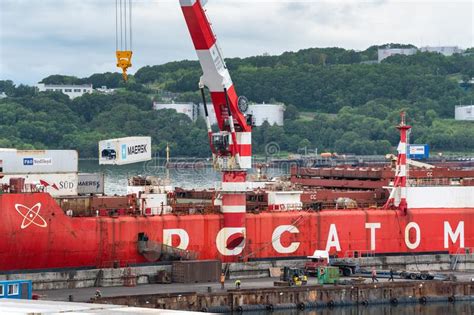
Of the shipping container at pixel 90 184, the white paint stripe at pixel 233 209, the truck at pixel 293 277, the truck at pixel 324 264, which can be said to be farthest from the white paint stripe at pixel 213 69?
the truck at pixel 293 277

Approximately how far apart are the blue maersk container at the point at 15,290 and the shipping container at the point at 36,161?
11.2 m

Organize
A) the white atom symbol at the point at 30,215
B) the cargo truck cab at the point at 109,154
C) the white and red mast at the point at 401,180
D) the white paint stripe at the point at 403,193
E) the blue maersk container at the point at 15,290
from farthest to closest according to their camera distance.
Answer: the white paint stripe at the point at 403,193 → the white and red mast at the point at 401,180 → the cargo truck cab at the point at 109,154 → the white atom symbol at the point at 30,215 → the blue maersk container at the point at 15,290

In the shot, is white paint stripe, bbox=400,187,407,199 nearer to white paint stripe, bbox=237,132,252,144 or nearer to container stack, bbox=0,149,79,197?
white paint stripe, bbox=237,132,252,144

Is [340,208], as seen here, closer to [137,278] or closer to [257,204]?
[257,204]

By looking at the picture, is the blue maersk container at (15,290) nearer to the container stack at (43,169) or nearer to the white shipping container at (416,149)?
the container stack at (43,169)

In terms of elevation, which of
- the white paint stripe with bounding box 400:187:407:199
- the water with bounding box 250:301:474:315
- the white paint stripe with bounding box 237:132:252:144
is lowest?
the water with bounding box 250:301:474:315

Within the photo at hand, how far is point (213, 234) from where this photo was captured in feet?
262

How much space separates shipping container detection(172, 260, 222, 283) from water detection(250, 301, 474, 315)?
19.2 feet

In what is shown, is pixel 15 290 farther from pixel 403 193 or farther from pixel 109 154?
pixel 403 193

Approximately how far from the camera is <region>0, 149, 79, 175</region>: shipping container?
76.0m

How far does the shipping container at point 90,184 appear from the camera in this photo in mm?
81062

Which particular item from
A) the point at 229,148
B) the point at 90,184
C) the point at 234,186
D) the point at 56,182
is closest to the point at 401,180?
the point at 234,186

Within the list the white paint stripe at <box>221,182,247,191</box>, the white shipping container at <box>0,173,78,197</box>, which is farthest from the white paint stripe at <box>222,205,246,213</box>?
the white shipping container at <box>0,173,78,197</box>

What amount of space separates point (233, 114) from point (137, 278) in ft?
33.9
